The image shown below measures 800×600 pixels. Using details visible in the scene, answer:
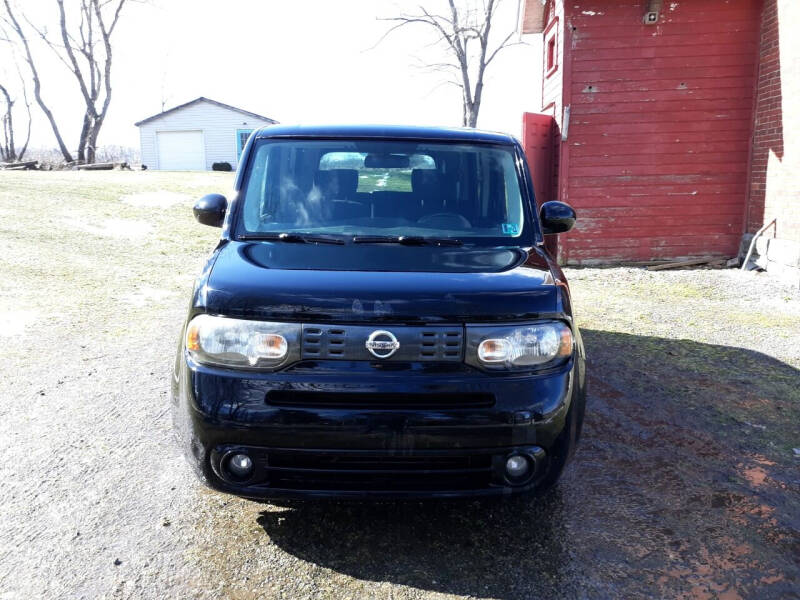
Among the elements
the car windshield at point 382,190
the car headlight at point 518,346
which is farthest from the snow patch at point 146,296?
the car headlight at point 518,346

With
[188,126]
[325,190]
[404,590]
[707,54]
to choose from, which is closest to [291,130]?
[325,190]

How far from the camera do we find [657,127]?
10250mm

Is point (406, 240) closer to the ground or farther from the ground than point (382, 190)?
closer to the ground

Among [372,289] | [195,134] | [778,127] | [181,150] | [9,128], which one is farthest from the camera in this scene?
[9,128]

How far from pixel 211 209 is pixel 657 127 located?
863cm

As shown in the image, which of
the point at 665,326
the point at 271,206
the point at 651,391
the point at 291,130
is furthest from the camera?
the point at 665,326

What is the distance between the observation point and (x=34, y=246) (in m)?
10.8

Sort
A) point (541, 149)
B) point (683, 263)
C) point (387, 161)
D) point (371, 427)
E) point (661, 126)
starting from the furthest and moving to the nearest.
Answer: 1. point (541, 149)
2. point (683, 263)
3. point (661, 126)
4. point (387, 161)
5. point (371, 427)

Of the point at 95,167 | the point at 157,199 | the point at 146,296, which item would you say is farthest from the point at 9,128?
the point at 146,296

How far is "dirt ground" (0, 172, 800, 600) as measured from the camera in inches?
104

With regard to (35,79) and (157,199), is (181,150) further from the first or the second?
(157,199)

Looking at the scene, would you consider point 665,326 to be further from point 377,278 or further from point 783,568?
point 377,278

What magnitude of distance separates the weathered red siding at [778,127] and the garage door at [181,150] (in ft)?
107

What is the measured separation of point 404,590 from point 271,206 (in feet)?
6.65
